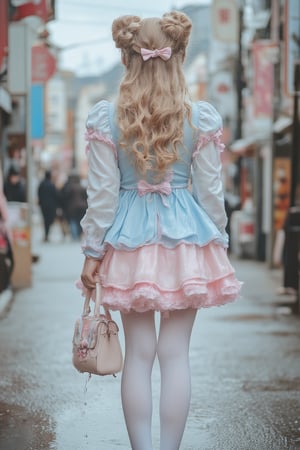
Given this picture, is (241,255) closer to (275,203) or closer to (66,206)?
(275,203)

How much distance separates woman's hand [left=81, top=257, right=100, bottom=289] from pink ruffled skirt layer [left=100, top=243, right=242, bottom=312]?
31 mm

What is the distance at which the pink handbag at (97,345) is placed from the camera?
439 centimetres

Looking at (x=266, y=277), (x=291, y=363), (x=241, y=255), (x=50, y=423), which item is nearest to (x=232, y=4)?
(x=241, y=255)

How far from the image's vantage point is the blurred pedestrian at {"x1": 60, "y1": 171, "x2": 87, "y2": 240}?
28734 millimetres

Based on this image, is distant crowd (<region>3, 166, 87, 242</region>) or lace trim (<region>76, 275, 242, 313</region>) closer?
lace trim (<region>76, 275, 242, 313</region>)

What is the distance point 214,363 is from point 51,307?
15.0 ft

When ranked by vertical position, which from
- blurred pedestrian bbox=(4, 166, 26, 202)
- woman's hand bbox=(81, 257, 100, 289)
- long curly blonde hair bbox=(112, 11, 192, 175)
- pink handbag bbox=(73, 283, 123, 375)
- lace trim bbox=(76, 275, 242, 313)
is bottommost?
blurred pedestrian bbox=(4, 166, 26, 202)

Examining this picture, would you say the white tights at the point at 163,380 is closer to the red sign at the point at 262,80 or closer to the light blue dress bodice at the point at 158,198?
the light blue dress bodice at the point at 158,198

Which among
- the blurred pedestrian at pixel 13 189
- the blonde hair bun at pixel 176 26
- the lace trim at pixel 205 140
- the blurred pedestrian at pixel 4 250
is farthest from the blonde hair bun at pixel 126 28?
the blurred pedestrian at pixel 13 189

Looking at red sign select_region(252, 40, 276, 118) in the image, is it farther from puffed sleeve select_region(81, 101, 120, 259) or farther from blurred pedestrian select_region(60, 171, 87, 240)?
puffed sleeve select_region(81, 101, 120, 259)

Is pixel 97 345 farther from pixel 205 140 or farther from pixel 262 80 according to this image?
pixel 262 80

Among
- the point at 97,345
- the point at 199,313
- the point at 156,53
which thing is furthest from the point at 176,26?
the point at 199,313

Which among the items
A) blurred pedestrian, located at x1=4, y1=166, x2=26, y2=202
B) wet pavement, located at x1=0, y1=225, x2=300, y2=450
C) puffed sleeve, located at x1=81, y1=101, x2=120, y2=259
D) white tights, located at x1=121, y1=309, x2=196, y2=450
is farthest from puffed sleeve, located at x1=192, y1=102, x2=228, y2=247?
blurred pedestrian, located at x1=4, y1=166, x2=26, y2=202

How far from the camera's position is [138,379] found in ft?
14.7
